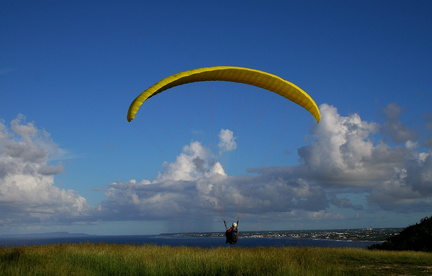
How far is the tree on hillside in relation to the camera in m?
29.0

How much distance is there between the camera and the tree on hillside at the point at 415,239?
29.0m

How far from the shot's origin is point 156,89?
1461cm

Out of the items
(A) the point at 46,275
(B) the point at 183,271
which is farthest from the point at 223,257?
(A) the point at 46,275

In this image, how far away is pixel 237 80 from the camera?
16.4 meters

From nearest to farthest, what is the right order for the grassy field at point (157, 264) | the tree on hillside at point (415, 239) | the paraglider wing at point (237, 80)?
1. the grassy field at point (157, 264)
2. the paraglider wing at point (237, 80)
3. the tree on hillside at point (415, 239)

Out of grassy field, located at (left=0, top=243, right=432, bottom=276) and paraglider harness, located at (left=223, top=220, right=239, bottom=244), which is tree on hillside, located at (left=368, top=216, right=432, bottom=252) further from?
paraglider harness, located at (left=223, top=220, right=239, bottom=244)

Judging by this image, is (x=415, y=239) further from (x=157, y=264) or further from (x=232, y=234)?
(x=157, y=264)

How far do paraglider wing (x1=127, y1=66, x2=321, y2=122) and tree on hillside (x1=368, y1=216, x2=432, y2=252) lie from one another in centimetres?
1842

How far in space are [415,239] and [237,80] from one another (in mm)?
22815

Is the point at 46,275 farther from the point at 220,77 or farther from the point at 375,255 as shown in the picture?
the point at 375,255

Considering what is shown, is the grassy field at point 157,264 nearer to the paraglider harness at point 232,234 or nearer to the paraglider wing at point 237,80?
the paraglider harness at point 232,234

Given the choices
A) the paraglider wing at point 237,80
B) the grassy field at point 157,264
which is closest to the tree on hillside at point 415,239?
the grassy field at point 157,264

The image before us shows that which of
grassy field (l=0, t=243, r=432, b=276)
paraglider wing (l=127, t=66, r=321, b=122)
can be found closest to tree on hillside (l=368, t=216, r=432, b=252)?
grassy field (l=0, t=243, r=432, b=276)

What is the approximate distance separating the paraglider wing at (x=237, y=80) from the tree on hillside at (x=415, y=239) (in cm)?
1842
